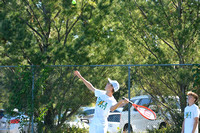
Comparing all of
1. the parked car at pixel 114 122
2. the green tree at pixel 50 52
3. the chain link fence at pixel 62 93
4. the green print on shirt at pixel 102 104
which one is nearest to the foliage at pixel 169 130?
the chain link fence at pixel 62 93

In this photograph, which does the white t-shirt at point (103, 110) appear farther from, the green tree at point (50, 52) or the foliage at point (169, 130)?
the green tree at point (50, 52)

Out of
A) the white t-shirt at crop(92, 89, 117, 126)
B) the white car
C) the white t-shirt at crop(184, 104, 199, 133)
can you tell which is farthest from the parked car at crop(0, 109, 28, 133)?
the white t-shirt at crop(184, 104, 199, 133)

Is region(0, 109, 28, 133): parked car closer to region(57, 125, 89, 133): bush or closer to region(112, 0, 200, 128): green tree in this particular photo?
region(57, 125, 89, 133): bush

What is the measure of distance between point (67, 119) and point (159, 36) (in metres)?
3.63

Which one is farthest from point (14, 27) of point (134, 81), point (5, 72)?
point (134, 81)

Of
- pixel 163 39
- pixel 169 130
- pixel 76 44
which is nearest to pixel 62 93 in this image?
pixel 76 44

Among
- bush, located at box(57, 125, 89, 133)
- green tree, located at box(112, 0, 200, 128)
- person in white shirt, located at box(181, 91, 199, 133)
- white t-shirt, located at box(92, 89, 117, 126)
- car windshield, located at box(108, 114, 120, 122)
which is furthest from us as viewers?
car windshield, located at box(108, 114, 120, 122)

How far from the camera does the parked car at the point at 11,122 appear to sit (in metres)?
9.45

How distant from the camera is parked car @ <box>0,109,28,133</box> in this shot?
945 cm

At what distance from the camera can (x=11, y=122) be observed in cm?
966

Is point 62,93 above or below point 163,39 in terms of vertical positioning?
below

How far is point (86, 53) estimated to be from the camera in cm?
936

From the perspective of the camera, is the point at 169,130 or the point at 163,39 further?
the point at 163,39

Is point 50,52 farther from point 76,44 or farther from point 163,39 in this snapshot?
point 163,39
